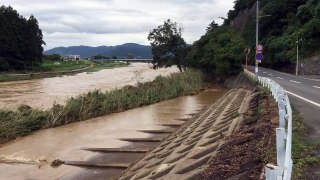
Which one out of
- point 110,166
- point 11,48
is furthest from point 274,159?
point 11,48

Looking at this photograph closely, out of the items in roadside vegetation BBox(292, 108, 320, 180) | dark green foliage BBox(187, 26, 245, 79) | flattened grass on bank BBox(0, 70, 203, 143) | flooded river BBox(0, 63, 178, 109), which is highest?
dark green foliage BBox(187, 26, 245, 79)

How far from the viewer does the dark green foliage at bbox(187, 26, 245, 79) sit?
47562mm

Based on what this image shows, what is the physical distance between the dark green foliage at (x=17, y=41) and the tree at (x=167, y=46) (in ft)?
116

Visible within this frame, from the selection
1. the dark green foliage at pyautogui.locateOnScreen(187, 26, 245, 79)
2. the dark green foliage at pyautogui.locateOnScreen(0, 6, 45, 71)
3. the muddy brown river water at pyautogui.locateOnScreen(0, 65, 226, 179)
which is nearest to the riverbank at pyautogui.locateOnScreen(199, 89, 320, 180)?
the muddy brown river water at pyautogui.locateOnScreen(0, 65, 226, 179)

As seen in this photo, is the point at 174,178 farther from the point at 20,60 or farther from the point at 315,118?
the point at 20,60

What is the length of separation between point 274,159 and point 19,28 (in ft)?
284

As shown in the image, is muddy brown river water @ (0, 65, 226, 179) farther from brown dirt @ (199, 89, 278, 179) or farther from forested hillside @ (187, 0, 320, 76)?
forested hillside @ (187, 0, 320, 76)

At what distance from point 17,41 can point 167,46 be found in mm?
38665

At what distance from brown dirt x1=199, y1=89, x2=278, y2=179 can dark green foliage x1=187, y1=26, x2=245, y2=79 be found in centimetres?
3682

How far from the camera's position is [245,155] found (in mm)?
8320

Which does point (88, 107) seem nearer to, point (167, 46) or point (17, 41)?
point (167, 46)

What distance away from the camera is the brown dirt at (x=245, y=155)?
721cm

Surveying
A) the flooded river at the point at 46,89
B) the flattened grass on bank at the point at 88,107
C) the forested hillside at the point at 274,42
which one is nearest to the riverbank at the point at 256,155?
the flattened grass on bank at the point at 88,107

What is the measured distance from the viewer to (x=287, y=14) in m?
64.4
